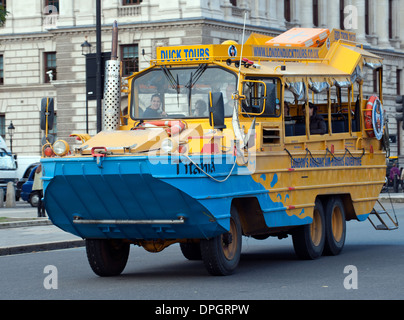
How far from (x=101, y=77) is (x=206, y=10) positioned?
3017 centimetres

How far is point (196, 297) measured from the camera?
37.5 feet

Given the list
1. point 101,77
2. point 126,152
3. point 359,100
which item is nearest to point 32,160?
point 101,77

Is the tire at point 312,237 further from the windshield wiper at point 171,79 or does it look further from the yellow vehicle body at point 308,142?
the windshield wiper at point 171,79

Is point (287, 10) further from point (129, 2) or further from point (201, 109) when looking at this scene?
point (201, 109)

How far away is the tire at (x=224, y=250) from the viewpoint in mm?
13070

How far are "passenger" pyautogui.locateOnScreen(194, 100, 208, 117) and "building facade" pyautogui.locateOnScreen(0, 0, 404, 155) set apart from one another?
39.5m

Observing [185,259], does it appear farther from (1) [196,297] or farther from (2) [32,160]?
(2) [32,160]

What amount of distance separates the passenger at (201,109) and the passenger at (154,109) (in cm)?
53

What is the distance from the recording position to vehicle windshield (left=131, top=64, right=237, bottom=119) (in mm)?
14336

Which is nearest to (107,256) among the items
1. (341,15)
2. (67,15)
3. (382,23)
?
(67,15)

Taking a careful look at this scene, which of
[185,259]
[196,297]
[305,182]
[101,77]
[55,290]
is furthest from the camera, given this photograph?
[101,77]

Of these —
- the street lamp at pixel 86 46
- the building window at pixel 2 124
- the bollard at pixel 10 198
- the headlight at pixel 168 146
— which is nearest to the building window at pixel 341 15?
the street lamp at pixel 86 46

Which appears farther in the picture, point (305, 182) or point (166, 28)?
point (166, 28)

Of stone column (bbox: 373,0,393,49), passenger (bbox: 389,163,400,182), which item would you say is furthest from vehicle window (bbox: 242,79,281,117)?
stone column (bbox: 373,0,393,49)
